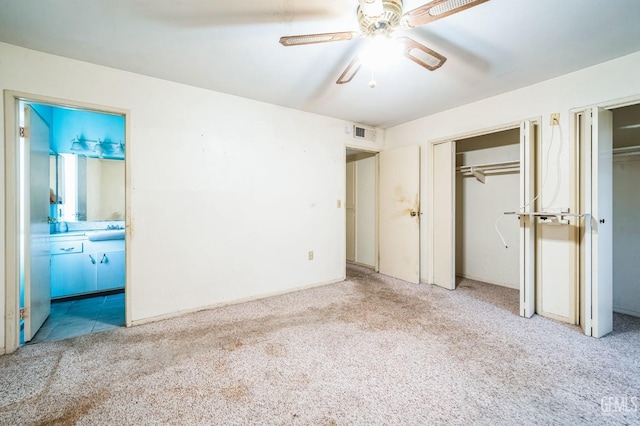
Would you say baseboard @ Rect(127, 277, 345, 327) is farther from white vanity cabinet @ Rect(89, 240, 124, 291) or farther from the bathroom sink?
the bathroom sink

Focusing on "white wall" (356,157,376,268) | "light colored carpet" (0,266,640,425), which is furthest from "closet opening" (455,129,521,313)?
"white wall" (356,157,376,268)

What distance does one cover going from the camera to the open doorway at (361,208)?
179 inches

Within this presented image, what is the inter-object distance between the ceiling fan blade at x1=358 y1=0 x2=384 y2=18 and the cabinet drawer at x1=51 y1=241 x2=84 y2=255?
3.99m

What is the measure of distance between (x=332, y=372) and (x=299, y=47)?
234 cm

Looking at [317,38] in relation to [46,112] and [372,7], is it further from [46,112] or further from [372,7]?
[46,112]

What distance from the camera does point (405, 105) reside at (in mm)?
3203

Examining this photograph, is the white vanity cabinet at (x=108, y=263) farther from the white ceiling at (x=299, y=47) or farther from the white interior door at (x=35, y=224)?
the white ceiling at (x=299, y=47)

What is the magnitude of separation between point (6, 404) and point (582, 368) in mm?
3490

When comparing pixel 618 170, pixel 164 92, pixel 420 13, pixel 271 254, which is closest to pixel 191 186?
pixel 164 92

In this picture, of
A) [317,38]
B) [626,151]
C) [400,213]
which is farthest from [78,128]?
[626,151]

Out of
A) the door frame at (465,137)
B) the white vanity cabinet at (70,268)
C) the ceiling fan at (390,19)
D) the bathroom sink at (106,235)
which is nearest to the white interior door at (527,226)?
the door frame at (465,137)

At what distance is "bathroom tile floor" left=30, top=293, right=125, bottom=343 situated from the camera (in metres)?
2.31

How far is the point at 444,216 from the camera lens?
3.47 meters

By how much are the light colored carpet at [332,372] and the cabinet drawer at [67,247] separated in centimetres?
152
